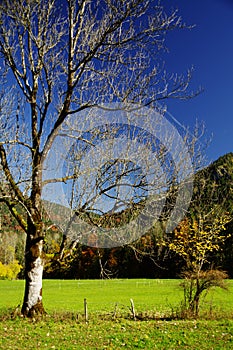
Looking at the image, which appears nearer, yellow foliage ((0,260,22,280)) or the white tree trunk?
the white tree trunk

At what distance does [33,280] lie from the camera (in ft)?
38.6

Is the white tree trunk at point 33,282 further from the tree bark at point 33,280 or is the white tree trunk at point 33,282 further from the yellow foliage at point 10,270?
the yellow foliage at point 10,270

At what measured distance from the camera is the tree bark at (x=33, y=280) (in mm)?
11688

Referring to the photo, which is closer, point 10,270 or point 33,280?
point 33,280

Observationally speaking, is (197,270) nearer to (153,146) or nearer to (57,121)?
(153,146)

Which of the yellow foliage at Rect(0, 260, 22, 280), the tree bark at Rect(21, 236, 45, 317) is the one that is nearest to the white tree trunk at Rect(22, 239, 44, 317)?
the tree bark at Rect(21, 236, 45, 317)

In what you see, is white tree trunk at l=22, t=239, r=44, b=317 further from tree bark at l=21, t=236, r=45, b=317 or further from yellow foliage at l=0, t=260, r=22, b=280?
yellow foliage at l=0, t=260, r=22, b=280

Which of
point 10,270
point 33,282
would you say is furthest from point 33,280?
point 10,270

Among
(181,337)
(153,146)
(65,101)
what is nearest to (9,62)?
(65,101)

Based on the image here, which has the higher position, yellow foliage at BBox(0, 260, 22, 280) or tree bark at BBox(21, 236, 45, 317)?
yellow foliage at BBox(0, 260, 22, 280)

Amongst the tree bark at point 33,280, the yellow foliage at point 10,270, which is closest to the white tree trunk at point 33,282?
the tree bark at point 33,280

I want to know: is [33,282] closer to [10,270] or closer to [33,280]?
[33,280]

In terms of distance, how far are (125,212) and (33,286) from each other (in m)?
3.61

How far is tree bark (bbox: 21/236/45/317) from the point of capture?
38.3 feet
